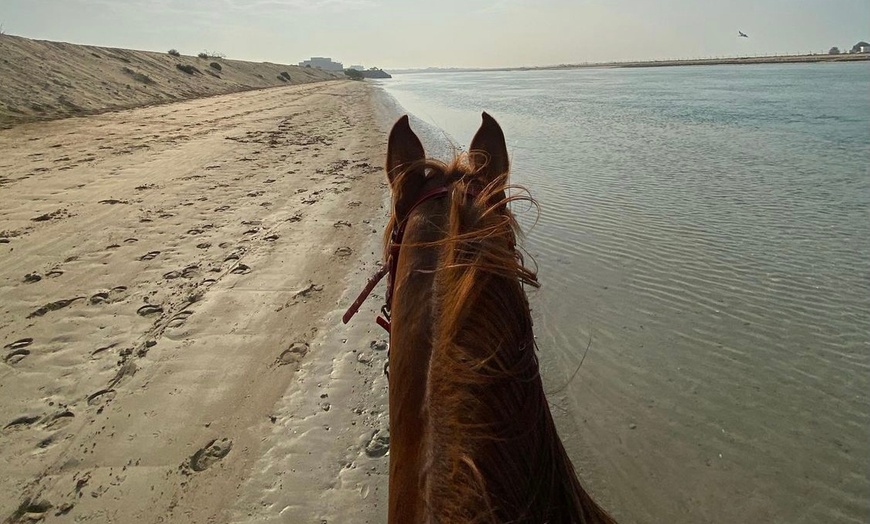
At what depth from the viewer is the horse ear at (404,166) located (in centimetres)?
150

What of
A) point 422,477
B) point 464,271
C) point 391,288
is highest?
point 464,271

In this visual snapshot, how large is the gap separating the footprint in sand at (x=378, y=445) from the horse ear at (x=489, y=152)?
6.47 feet

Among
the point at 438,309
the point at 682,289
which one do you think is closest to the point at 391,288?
the point at 438,309

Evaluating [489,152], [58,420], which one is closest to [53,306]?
[58,420]

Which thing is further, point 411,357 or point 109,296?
point 109,296

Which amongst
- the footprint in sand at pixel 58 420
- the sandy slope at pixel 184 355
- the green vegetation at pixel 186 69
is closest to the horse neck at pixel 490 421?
the sandy slope at pixel 184 355

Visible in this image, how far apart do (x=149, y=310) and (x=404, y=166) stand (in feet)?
11.7

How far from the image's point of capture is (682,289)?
193 inches

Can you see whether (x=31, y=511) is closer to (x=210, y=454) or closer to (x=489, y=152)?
(x=210, y=454)

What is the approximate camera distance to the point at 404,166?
63.4 inches

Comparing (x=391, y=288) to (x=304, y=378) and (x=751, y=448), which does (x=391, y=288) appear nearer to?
(x=304, y=378)

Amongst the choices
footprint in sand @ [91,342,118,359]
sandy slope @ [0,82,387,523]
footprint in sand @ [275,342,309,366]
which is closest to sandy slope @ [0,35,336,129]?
sandy slope @ [0,82,387,523]

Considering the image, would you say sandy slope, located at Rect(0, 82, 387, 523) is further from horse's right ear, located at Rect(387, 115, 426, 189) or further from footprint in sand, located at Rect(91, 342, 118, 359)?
horse's right ear, located at Rect(387, 115, 426, 189)

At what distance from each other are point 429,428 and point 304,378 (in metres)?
2.65
